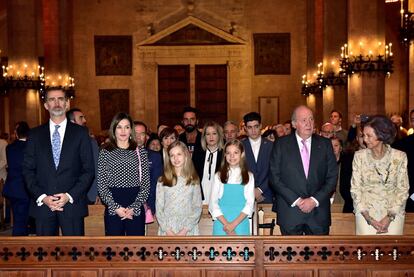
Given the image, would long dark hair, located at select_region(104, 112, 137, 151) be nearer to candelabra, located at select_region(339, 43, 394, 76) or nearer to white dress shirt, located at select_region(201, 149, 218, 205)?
white dress shirt, located at select_region(201, 149, 218, 205)

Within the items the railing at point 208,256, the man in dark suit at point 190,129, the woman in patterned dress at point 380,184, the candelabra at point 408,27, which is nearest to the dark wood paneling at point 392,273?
the railing at point 208,256

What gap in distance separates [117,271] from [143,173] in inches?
56.9

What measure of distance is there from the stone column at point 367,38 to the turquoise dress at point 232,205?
11.5 m

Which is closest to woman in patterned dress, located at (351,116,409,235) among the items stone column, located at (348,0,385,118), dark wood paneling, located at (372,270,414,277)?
dark wood paneling, located at (372,270,414,277)

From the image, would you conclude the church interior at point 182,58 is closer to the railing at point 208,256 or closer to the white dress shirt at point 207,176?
the white dress shirt at point 207,176

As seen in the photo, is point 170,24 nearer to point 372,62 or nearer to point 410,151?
point 372,62

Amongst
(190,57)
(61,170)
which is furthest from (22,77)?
(61,170)

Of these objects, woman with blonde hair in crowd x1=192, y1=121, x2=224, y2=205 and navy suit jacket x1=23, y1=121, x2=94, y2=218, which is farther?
woman with blonde hair in crowd x1=192, y1=121, x2=224, y2=205

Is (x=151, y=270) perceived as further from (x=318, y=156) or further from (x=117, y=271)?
(x=318, y=156)

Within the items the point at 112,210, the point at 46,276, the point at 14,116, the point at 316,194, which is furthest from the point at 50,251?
the point at 14,116

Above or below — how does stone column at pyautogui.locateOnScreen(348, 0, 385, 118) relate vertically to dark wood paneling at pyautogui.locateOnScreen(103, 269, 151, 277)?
above

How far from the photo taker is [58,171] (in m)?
7.27

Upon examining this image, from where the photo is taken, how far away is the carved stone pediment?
96.6 feet

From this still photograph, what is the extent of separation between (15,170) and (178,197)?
3.77m
